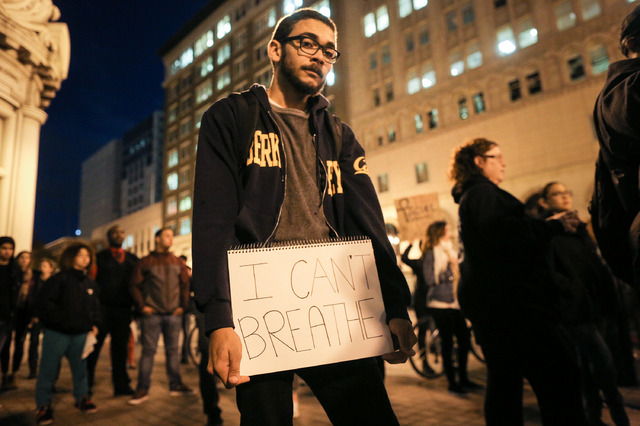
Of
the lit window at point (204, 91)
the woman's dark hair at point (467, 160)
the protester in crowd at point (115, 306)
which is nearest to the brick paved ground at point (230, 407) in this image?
the protester in crowd at point (115, 306)

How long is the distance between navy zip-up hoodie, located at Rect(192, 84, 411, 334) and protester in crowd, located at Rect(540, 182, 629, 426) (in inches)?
94.8

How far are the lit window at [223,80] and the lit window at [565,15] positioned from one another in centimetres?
3252

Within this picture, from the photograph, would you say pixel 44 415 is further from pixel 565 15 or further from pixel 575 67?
pixel 565 15

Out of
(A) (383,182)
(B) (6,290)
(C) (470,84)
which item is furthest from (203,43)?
(B) (6,290)

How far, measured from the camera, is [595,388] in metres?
3.51

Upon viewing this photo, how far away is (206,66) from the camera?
49969mm

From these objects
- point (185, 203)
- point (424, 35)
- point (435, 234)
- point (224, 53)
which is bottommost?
point (435, 234)

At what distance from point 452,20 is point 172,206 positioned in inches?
1476

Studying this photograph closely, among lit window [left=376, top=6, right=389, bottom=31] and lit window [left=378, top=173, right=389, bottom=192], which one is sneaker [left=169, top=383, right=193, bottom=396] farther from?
lit window [left=376, top=6, right=389, bottom=31]

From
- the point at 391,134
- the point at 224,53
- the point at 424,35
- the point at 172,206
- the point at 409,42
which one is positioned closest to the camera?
the point at 424,35

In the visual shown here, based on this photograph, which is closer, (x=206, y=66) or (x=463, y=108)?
(x=463, y=108)

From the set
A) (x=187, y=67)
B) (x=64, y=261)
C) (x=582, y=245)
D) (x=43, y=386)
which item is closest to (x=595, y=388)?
(x=582, y=245)

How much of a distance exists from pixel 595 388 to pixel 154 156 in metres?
86.4

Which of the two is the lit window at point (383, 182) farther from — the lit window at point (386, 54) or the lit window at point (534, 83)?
the lit window at point (534, 83)
